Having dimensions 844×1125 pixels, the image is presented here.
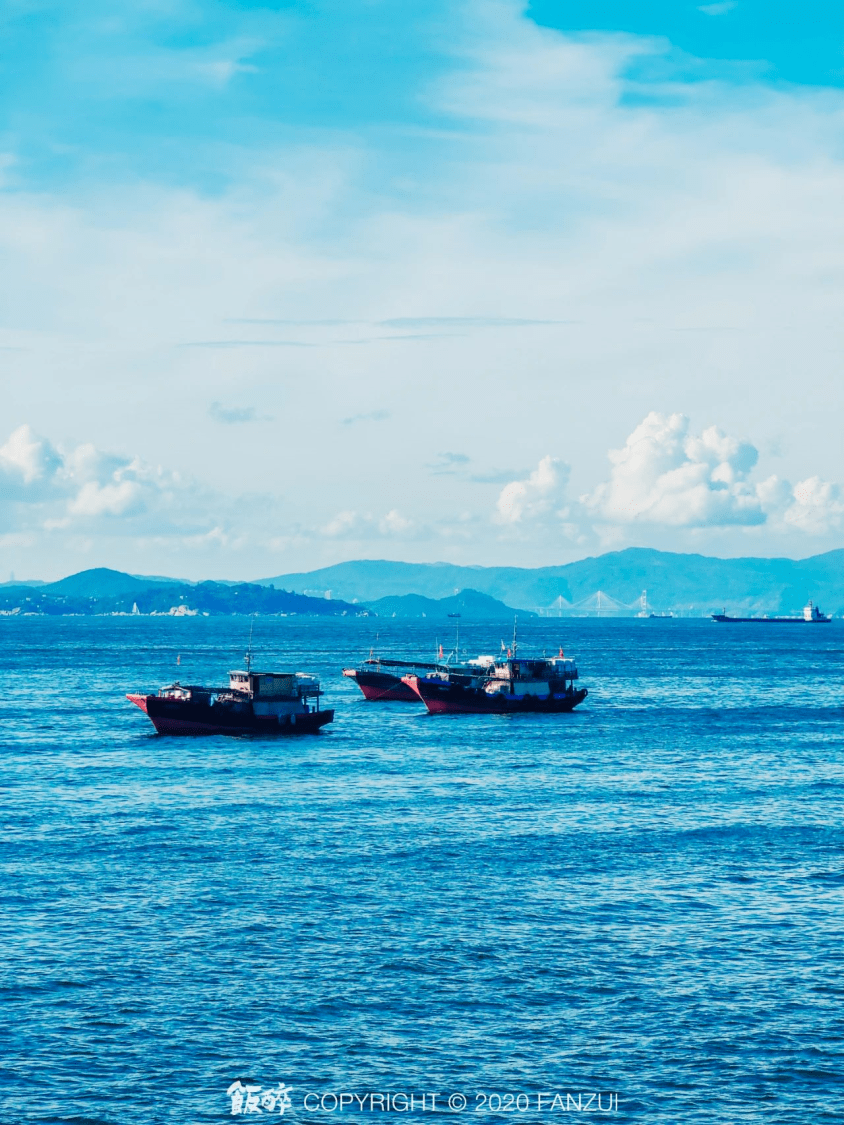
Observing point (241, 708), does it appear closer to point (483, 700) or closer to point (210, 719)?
point (210, 719)

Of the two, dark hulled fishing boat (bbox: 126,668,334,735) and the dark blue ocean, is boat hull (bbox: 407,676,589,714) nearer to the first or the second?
dark hulled fishing boat (bbox: 126,668,334,735)

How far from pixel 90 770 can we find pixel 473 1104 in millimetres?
65255

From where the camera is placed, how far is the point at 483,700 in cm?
14338

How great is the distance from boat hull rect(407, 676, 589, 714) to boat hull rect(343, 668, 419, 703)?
2034 centimetres

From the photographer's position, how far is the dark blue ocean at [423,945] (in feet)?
119

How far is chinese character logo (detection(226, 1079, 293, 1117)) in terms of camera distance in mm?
34906

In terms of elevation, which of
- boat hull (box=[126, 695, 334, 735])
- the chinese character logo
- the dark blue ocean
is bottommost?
the chinese character logo

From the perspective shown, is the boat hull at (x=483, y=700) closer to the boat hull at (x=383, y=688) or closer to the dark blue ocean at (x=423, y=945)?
the boat hull at (x=383, y=688)

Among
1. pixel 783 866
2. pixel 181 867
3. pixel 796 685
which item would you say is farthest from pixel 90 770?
pixel 796 685

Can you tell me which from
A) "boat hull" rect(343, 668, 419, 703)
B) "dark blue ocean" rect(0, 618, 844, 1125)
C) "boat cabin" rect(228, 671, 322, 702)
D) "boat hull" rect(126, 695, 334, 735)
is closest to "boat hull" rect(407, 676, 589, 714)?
"boat hull" rect(343, 668, 419, 703)

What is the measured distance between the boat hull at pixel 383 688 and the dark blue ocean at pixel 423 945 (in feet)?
230

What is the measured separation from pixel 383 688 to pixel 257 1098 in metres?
131

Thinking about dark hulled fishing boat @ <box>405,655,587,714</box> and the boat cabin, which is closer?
the boat cabin

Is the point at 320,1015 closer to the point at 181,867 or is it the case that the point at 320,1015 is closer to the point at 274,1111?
the point at 274,1111
